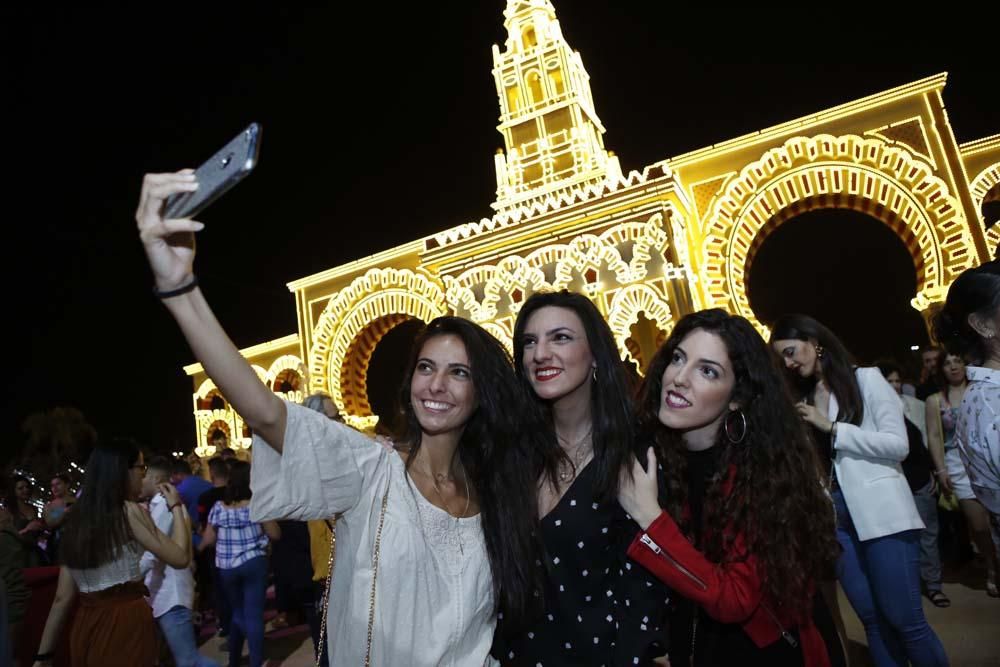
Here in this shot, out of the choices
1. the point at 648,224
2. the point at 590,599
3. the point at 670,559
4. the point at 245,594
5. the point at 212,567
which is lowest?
the point at 245,594

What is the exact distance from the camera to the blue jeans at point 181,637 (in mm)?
4121

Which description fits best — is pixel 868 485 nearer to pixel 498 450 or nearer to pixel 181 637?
pixel 498 450

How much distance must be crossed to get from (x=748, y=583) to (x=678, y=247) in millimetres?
11511

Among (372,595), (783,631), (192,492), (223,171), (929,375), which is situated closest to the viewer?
(223,171)

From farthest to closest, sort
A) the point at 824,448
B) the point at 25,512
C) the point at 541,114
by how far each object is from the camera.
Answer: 1. the point at 541,114
2. the point at 25,512
3. the point at 824,448

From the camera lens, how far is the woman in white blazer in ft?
9.65

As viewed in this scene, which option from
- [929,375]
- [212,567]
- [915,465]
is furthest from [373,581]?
[929,375]

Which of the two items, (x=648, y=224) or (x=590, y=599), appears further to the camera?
(x=648, y=224)

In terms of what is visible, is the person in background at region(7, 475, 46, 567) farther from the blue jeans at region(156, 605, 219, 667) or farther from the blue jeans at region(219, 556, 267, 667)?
the blue jeans at region(156, 605, 219, 667)

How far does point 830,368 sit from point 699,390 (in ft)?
5.42

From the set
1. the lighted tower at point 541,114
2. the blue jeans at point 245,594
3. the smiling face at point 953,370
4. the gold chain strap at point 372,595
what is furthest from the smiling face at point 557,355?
the lighted tower at point 541,114

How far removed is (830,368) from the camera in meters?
3.45

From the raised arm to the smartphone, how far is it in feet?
0.09

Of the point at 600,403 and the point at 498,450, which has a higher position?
the point at 600,403
